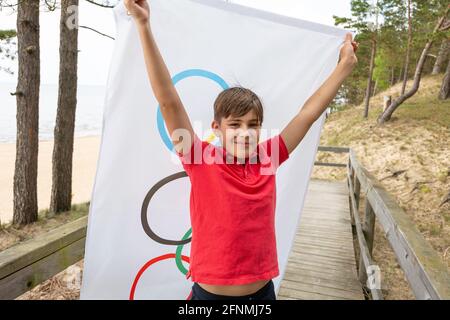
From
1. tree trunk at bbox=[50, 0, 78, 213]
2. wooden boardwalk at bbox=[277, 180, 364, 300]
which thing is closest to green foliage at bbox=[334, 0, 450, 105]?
wooden boardwalk at bbox=[277, 180, 364, 300]

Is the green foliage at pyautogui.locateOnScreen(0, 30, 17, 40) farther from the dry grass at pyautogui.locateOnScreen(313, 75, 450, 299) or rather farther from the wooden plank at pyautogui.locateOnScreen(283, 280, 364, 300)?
the dry grass at pyautogui.locateOnScreen(313, 75, 450, 299)

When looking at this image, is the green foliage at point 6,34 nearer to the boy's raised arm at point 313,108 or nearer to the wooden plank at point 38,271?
the wooden plank at point 38,271

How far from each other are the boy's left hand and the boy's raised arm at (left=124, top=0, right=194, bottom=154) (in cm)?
89

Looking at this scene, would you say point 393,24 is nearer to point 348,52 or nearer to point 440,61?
point 440,61

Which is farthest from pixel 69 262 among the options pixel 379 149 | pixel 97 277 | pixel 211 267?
pixel 379 149

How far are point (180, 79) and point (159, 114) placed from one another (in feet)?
0.70

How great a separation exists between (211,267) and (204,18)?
1.20m

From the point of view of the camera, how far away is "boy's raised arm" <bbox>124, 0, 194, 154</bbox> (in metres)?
1.20

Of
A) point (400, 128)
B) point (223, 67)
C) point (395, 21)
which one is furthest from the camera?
point (395, 21)

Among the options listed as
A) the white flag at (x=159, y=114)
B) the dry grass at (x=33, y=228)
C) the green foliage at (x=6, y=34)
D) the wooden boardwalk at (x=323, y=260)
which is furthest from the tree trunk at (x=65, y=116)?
the white flag at (x=159, y=114)

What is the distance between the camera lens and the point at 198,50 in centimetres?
170

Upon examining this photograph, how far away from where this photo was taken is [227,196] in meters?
1.31

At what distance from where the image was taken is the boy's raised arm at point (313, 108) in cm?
152
